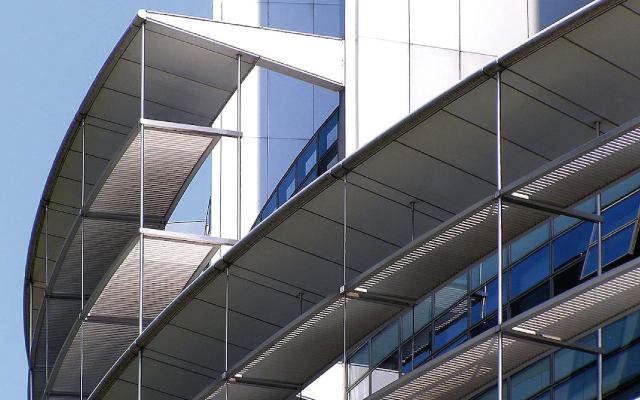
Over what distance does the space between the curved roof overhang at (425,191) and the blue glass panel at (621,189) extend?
401 centimetres

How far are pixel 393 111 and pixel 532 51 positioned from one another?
8952 mm

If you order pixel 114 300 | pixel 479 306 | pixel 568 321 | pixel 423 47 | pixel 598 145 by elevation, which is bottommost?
pixel 568 321

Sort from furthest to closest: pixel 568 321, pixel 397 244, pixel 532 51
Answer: pixel 397 244, pixel 568 321, pixel 532 51

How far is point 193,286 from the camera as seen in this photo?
20906 mm

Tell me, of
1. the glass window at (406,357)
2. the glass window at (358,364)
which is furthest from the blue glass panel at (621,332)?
the glass window at (358,364)

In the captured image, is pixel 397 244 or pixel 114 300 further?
pixel 114 300

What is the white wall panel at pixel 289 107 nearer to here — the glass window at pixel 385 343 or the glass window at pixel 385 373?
the glass window at pixel 385 343

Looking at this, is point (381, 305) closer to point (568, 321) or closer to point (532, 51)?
point (568, 321)

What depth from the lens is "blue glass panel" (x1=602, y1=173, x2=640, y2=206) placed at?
2155 centimetres

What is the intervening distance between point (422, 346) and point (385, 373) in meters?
0.84

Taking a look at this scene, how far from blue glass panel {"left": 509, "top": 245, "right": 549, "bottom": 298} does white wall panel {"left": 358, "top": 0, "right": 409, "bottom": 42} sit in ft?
15.0

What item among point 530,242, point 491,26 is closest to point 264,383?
point 530,242

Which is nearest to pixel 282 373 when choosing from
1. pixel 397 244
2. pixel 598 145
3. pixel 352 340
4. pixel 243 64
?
pixel 352 340

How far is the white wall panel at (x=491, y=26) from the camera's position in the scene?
82.6 feet
